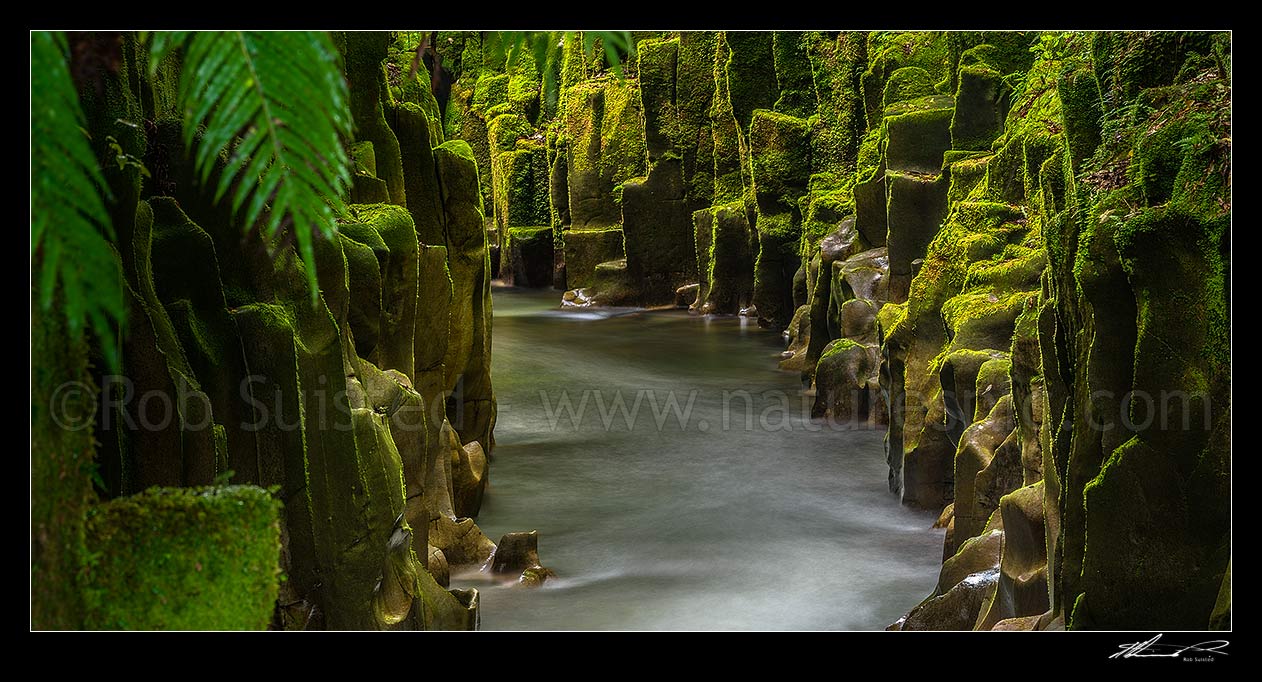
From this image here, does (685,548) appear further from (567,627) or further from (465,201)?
(465,201)

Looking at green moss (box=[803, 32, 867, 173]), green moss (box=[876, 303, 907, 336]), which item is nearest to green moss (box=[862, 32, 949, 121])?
green moss (box=[803, 32, 867, 173])

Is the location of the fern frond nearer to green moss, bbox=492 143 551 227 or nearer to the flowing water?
the flowing water

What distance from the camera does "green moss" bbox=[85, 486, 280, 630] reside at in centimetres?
310

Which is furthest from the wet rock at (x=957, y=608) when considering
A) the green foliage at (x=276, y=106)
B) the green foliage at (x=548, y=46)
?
the green foliage at (x=276, y=106)

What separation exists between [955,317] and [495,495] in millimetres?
4976

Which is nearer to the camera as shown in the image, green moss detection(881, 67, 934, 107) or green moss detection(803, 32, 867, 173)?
green moss detection(881, 67, 934, 107)

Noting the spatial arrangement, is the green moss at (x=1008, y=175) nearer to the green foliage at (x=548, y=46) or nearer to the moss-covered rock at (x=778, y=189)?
the green foliage at (x=548, y=46)

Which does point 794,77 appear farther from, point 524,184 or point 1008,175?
point 524,184

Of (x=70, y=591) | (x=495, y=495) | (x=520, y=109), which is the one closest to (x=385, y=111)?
(x=495, y=495)

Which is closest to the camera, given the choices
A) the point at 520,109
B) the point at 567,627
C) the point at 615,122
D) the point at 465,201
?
the point at 567,627

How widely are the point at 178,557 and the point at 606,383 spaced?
15.9m

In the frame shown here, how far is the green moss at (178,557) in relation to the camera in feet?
10.2

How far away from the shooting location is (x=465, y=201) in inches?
475
